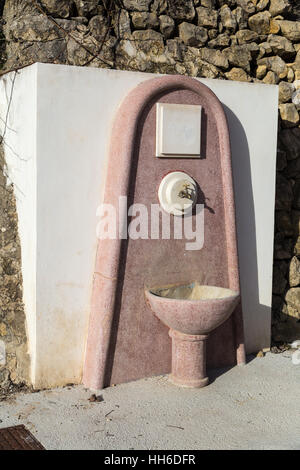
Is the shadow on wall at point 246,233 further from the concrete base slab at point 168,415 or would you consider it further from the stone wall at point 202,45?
the concrete base slab at point 168,415

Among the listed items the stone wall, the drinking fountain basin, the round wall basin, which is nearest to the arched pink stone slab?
the drinking fountain basin

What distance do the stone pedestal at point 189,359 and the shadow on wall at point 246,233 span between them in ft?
2.91

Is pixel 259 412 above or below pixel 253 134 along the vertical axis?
below

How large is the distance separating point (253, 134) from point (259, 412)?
2.36 m

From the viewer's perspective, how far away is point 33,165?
441cm

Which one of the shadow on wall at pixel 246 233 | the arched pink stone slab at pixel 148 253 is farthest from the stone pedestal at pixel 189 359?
the shadow on wall at pixel 246 233

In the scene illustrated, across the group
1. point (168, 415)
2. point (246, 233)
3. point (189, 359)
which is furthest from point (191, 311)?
point (246, 233)

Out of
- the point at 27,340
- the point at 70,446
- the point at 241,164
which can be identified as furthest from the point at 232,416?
the point at 241,164

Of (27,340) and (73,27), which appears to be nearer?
(27,340)

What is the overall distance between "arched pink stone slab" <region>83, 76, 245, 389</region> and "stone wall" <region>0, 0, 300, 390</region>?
43.5 inches

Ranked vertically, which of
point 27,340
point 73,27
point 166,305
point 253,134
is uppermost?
point 73,27

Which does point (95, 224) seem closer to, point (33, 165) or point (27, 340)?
point (33, 165)

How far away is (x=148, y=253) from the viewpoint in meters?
4.73
